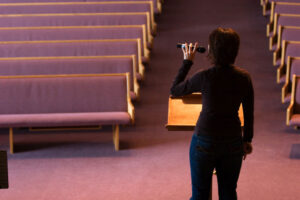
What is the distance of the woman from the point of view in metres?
0.82

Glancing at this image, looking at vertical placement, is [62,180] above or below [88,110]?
below

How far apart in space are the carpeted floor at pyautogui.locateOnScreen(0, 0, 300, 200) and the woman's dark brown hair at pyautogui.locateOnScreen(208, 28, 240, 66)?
569 millimetres

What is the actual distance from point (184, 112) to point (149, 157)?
0.65 metres

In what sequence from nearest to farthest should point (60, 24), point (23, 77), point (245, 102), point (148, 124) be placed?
point (245, 102) < point (23, 77) < point (148, 124) < point (60, 24)

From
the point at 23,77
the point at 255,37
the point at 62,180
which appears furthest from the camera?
the point at 255,37

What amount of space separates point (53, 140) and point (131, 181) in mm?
451

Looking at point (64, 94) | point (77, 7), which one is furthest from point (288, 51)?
point (77, 7)

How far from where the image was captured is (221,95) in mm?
834

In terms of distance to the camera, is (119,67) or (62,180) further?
(119,67)

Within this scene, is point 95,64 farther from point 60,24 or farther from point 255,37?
point 255,37

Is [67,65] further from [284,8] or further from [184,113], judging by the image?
[284,8]

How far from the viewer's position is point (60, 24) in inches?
92.7

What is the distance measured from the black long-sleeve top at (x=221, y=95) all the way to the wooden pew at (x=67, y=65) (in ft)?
3.42

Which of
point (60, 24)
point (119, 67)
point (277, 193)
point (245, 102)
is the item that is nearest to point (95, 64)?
point (119, 67)
